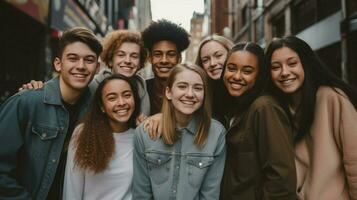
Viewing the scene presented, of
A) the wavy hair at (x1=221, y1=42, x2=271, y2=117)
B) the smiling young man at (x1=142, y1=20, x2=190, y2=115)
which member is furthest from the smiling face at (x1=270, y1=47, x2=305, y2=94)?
the smiling young man at (x1=142, y1=20, x2=190, y2=115)

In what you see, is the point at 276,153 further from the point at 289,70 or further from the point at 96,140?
the point at 96,140

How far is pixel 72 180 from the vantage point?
3.03 meters

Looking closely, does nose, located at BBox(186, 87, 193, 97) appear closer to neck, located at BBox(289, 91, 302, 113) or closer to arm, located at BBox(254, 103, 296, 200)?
arm, located at BBox(254, 103, 296, 200)

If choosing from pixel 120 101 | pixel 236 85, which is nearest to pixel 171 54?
pixel 120 101

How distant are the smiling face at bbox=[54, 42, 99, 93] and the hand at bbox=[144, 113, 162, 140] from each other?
71 cm

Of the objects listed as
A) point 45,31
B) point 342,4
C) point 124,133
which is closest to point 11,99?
point 124,133

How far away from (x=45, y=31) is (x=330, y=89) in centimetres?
835

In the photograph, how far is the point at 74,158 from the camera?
3.04 metres

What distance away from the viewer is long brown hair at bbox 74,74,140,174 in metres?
3.03

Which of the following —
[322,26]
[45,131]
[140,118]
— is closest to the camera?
[45,131]

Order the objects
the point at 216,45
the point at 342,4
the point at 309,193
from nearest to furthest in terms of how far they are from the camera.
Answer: the point at 309,193, the point at 216,45, the point at 342,4

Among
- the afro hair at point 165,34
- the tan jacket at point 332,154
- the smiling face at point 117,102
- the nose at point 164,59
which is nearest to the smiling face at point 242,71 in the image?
the tan jacket at point 332,154

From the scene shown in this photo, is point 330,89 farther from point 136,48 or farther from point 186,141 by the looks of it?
point 136,48

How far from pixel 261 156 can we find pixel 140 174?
1041 mm
